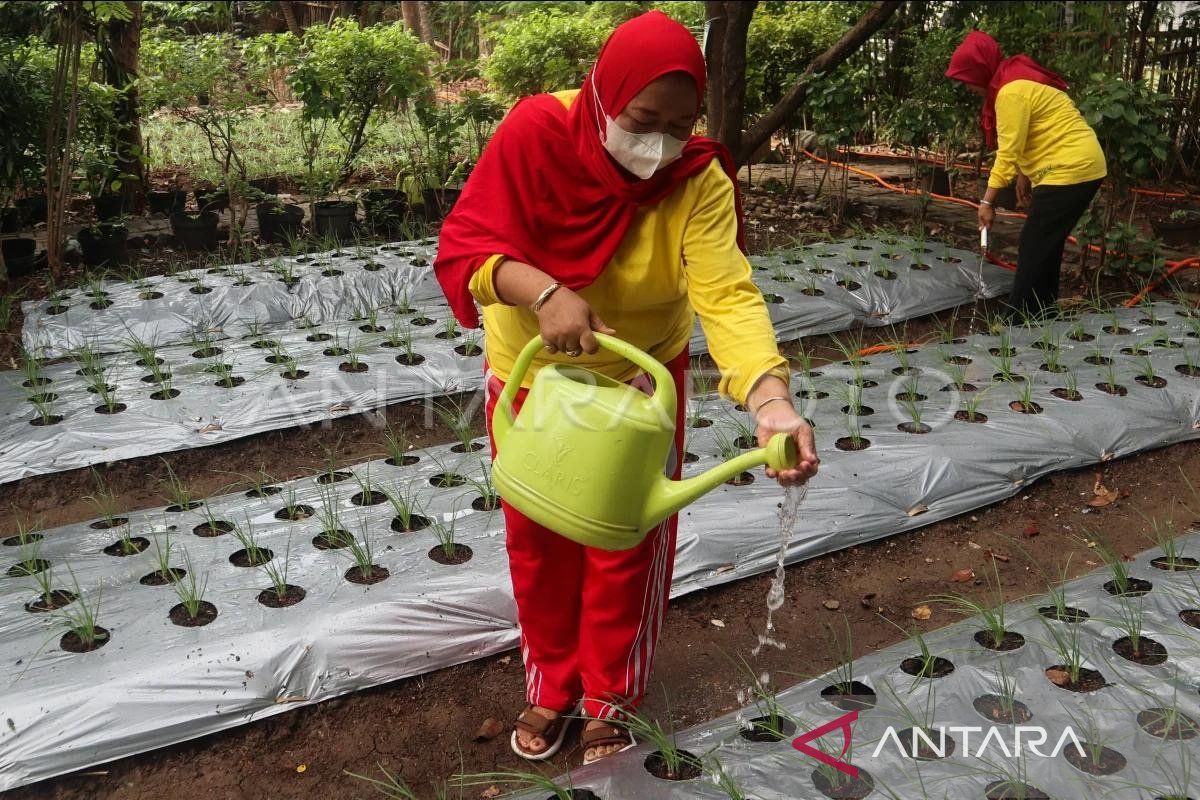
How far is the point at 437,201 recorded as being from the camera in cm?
621

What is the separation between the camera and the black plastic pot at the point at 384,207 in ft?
18.9

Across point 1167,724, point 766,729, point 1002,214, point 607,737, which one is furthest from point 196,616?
point 1002,214

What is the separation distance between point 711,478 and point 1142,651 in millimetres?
1147

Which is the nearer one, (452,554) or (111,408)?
(452,554)

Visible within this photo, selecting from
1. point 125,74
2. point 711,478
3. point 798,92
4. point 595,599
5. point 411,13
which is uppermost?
point 411,13

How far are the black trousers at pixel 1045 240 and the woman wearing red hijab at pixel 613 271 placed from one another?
2.87 metres

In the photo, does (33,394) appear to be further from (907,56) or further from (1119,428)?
(907,56)

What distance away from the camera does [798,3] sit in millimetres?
9078

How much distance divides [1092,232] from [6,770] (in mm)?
4660

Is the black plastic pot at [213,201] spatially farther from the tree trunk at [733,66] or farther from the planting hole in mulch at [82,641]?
the planting hole in mulch at [82,641]

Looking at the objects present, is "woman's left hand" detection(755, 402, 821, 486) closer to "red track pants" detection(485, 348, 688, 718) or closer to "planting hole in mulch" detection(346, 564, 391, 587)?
"red track pants" detection(485, 348, 688, 718)

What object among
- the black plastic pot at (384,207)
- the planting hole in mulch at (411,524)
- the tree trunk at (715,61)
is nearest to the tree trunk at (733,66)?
the tree trunk at (715,61)

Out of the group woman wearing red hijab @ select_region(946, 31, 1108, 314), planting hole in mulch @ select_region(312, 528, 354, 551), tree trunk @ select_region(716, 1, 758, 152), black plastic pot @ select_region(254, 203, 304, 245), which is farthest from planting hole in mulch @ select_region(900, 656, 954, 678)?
black plastic pot @ select_region(254, 203, 304, 245)

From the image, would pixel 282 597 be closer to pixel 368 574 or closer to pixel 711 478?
pixel 368 574
